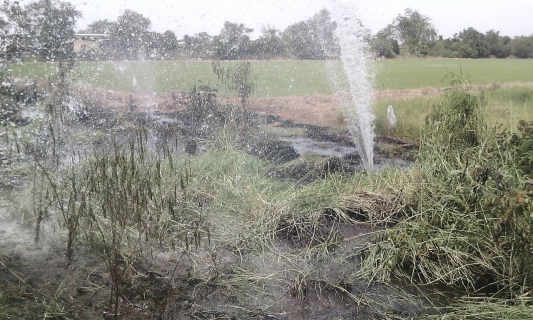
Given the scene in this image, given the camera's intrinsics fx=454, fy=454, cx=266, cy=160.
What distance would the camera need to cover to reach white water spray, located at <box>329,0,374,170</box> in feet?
25.1

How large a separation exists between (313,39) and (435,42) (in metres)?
2.58

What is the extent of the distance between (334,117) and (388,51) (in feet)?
7.61

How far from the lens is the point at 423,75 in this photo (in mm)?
8914

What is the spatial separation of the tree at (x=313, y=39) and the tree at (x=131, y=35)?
311 centimetres

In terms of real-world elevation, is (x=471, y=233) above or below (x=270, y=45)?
below

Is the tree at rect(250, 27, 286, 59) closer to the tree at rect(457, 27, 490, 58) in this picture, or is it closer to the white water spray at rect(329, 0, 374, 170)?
the white water spray at rect(329, 0, 374, 170)

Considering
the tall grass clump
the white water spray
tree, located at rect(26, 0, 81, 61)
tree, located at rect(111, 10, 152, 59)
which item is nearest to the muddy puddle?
the white water spray

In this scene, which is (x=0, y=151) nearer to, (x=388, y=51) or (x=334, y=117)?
(x=334, y=117)

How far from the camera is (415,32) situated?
9109 millimetres

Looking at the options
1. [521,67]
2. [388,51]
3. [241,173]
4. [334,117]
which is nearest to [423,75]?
[388,51]

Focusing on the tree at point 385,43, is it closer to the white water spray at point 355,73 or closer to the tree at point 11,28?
the white water spray at point 355,73

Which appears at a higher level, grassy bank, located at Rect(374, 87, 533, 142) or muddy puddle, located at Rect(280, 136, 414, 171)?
grassy bank, located at Rect(374, 87, 533, 142)

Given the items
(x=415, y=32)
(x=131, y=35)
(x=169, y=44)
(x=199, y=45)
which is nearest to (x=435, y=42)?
(x=415, y=32)

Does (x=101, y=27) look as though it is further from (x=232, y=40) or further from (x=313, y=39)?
(x=313, y=39)
